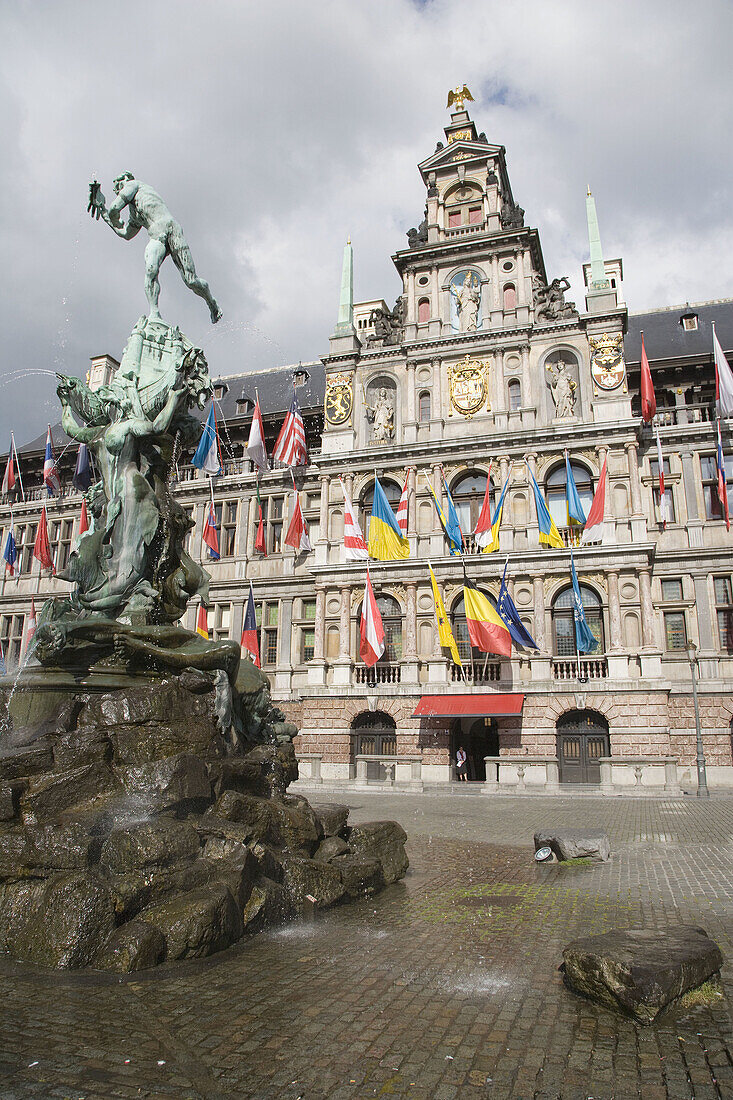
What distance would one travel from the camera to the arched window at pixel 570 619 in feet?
102

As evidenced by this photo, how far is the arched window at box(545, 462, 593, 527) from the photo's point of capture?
3284cm

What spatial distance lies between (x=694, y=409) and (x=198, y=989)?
35020 millimetres

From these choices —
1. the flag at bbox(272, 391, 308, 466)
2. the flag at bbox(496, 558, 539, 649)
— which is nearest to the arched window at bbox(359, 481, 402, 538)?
the flag at bbox(272, 391, 308, 466)

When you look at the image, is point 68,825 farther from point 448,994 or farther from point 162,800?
point 448,994

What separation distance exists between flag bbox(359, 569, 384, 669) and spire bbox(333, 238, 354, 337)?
14.4 m

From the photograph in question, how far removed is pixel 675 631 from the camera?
108ft

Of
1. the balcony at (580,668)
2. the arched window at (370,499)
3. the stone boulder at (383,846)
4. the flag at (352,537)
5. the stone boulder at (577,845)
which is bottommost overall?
the stone boulder at (577,845)

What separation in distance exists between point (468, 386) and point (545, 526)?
8.57 m

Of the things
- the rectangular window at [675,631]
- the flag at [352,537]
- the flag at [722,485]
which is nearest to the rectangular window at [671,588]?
the rectangular window at [675,631]

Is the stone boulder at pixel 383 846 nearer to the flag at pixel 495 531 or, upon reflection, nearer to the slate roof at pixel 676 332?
the flag at pixel 495 531

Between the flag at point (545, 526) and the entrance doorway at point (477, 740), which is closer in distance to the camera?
the flag at point (545, 526)

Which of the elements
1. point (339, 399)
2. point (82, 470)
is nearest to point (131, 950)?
point (339, 399)

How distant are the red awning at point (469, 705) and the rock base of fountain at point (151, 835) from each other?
20.0 meters

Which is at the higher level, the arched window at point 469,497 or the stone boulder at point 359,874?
the arched window at point 469,497
